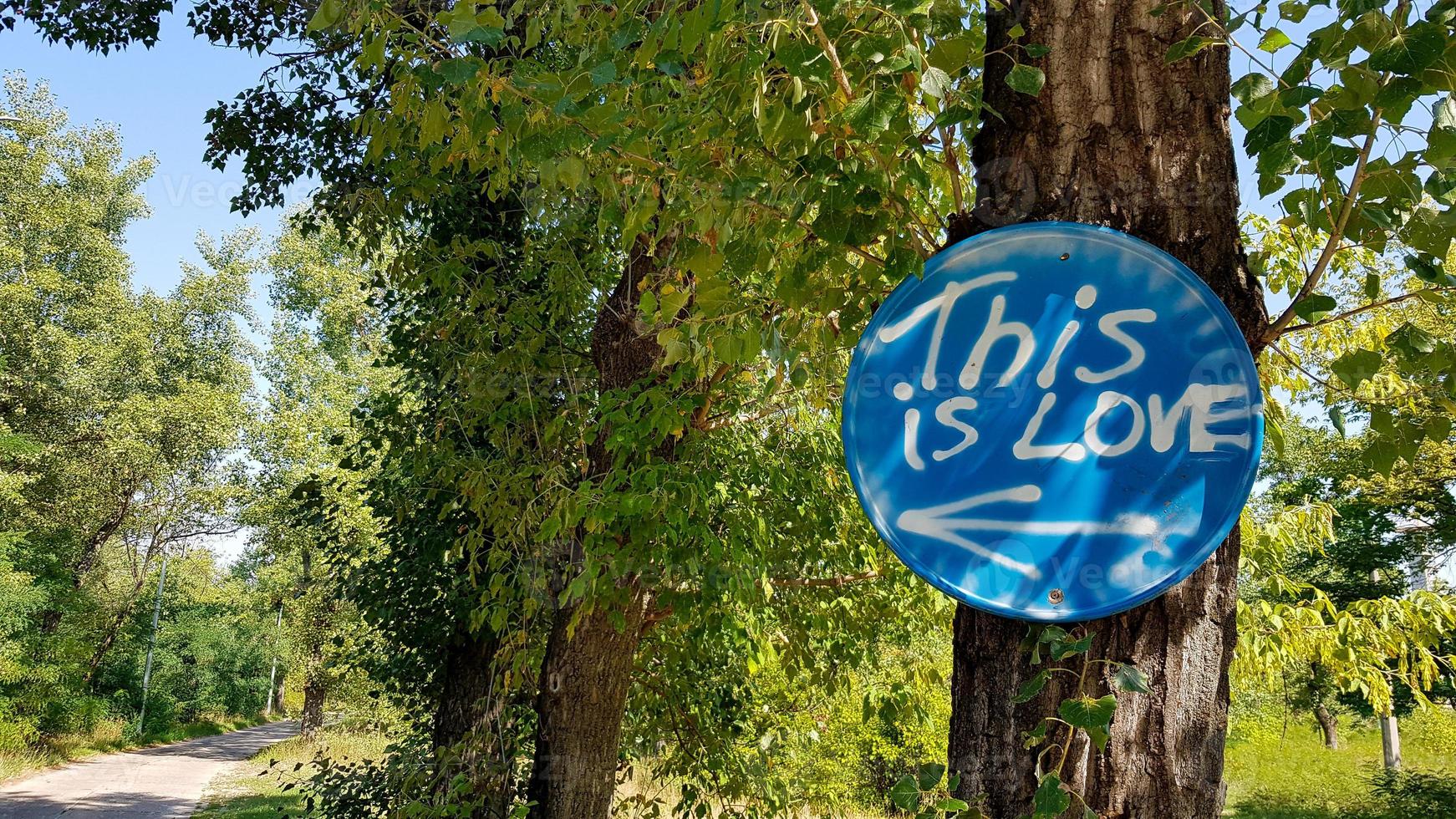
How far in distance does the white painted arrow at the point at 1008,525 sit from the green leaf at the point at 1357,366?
1.35ft

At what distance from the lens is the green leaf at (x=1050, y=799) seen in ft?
4.12

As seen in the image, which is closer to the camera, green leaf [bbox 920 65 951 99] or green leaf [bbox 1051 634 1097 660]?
green leaf [bbox 1051 634 1097 660]

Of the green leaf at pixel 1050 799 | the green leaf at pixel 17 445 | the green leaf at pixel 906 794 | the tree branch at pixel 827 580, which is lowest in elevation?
the green leaf at pixel 906 794

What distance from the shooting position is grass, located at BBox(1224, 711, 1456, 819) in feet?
69.6

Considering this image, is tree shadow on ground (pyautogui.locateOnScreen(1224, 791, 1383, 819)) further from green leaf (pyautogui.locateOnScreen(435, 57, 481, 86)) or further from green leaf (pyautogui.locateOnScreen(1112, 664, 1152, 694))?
green leaf (pyautogui.locateOnScreen(435, 57, 481, 86))

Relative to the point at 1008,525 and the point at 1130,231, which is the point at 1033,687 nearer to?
the point at 1008,525

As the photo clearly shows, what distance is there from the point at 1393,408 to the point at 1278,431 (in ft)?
0.61

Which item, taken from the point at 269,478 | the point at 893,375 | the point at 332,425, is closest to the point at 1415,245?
the point at 893,375

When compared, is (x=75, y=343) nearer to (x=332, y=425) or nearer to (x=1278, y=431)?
(x=332, y=425)

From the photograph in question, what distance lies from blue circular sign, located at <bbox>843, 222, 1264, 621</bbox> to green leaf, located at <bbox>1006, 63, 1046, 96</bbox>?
213 mm

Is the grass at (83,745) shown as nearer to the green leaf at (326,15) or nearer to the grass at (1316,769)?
Answer: the green leaf at (326,15)

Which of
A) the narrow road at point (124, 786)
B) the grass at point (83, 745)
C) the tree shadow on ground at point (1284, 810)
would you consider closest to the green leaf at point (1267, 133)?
the narrow road at point (124, 786)

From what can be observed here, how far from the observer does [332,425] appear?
2317 centimetres

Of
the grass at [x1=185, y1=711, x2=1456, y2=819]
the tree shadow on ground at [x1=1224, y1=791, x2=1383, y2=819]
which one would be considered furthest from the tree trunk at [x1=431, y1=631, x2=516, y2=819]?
the tree shadow on ground at [x1=1224, y1=791, x2=1383, y2=819]
